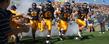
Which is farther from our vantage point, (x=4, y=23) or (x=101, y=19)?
(x=101, y=19)

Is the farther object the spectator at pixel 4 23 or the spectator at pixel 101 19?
the spectator at pixel 101 19

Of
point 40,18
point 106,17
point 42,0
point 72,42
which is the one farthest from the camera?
point 106,17

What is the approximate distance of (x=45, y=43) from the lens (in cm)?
1312

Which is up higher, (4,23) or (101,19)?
(4,23)

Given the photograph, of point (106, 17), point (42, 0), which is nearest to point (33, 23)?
point (42, 0)

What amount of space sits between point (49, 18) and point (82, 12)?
1762 mm

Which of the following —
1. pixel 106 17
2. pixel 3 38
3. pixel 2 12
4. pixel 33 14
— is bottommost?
pixel 106 17

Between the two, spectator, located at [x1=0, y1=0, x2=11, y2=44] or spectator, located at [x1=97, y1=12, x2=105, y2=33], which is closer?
spectator, located at [x1=0, y1=0, x2=11, y2=44]

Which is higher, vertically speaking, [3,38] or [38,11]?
[3,38]

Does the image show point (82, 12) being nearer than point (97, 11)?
Yes

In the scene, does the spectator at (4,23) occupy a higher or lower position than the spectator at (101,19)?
higher

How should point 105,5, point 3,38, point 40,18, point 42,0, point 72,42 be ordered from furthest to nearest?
point 105,5, point 42,0, point 40,18, point 72,42, point 3,38

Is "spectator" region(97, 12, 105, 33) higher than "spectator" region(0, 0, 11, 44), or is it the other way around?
"spectator" region(0, 0, 11, 44)

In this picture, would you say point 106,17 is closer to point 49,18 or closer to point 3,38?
point 49,18
